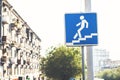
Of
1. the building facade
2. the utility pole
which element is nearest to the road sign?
the utility pole

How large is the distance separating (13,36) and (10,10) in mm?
4306

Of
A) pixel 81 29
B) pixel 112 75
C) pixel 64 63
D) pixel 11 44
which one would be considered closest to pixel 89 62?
pixel 81 29

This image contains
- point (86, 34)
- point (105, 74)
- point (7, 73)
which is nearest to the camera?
point (86, 34)

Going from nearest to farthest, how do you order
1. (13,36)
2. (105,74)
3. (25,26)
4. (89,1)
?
1. (89,1)
2. (13,36)
3. (25,26)
4. (105,74)

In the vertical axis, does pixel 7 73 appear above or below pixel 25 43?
below

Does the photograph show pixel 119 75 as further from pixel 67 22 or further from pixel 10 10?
pixel 67 22

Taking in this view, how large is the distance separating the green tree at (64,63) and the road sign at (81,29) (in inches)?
1773

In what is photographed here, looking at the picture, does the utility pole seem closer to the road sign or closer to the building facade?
the road sign

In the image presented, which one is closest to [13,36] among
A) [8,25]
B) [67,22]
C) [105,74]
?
[8,25]

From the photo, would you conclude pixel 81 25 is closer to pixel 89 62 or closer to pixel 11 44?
pixel 89 62

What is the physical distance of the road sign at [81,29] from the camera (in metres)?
7.85

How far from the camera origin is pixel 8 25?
163ft

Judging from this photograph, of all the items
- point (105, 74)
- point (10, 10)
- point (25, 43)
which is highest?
point (10, 10)

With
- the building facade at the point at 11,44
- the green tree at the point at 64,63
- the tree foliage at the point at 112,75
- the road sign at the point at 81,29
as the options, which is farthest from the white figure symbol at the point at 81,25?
the tree foliage at the point at 112,75
